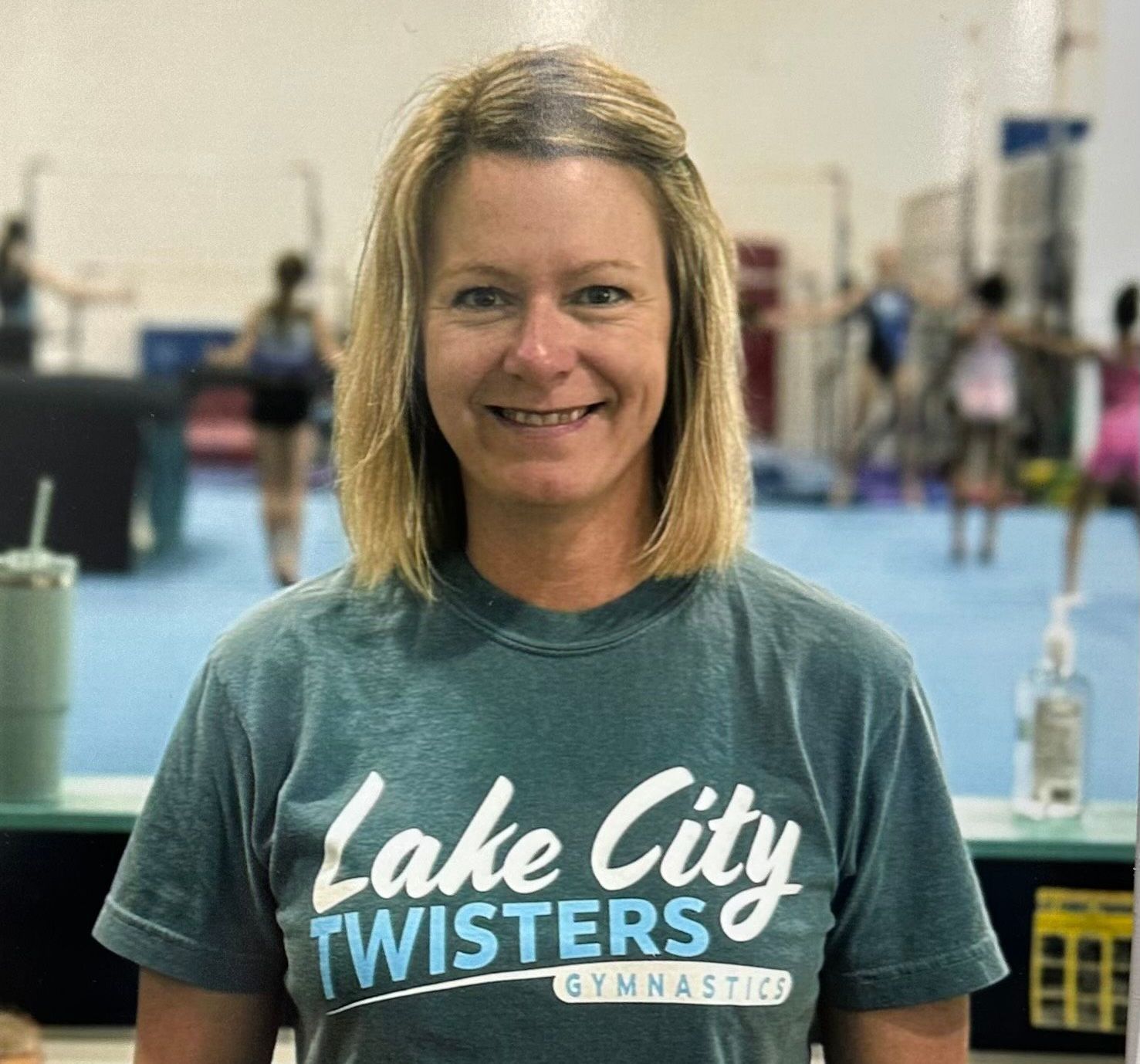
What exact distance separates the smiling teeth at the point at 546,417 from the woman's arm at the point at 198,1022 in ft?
1.72

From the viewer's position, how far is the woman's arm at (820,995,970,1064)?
1078mm

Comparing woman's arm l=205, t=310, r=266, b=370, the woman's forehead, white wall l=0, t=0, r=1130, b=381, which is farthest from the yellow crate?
woman's arm l=205, t=310, r=266, b=370

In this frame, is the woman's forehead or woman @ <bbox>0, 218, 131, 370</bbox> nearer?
the woman's forehead

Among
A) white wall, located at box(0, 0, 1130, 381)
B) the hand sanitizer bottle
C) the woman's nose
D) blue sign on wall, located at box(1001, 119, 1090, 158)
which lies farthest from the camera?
the hand sanitizer bottle

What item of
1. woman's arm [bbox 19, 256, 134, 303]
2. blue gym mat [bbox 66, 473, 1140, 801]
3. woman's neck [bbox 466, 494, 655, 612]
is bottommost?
blue gym mat [bbox 66, 473, 1140, 801]

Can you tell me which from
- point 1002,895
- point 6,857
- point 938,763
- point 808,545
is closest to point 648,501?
point 808,545

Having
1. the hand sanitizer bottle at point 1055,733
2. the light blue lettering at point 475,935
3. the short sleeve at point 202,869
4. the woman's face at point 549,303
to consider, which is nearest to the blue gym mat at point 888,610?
the hand sanitizer bottle at point 1055,733

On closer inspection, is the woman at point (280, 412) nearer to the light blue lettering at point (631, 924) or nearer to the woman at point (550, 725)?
the woman at point (550, 725)

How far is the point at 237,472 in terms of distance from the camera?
1.20 metres

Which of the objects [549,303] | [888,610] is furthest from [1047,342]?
[549,303]

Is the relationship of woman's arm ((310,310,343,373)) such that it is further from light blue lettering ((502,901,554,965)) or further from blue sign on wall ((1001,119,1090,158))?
blue sign on wall ((1001,119,1090,158))

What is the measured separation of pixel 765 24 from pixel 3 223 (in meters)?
0.71

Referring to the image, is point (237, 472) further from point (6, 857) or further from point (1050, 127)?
point (1050, 127)

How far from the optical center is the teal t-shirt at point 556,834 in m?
1.03
